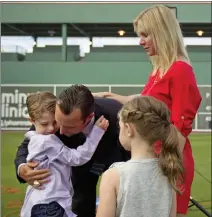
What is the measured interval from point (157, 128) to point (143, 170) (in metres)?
0.11

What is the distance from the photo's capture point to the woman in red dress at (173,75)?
158 cm

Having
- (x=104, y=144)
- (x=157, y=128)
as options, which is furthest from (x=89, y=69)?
(x=157, y=128)

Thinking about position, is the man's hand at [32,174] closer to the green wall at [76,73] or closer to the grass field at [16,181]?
the grass field at [16,181]

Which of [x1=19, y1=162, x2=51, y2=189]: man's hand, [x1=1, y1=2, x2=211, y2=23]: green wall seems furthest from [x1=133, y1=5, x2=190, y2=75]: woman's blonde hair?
[x1=1, y1=2, x2=211, y2=23]: green wall

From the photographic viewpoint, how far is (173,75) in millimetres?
1594

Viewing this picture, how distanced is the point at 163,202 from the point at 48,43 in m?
10.7

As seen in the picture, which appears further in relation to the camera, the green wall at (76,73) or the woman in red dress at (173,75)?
the green wall at (76,73)

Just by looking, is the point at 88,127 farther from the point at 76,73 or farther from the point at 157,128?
the point at 76,73

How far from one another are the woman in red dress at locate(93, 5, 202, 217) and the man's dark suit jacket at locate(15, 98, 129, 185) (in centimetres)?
15

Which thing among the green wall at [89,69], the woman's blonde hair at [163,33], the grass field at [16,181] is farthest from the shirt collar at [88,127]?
the green wall at [89,69]

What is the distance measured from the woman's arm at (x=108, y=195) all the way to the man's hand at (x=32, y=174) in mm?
314

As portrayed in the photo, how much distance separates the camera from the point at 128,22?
403 inches

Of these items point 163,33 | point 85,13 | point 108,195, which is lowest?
point 108,195

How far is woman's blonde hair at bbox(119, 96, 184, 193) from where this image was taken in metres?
1.30
